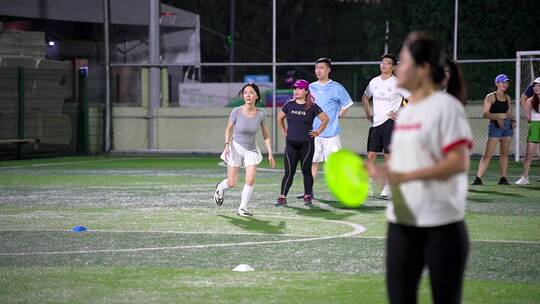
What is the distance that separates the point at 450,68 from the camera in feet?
19.6

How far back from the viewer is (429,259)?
5344 mm

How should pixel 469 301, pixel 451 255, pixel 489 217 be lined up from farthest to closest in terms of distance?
pixel 489 217
pixel 469 301
pixel 451 255

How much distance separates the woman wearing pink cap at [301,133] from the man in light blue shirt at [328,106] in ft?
3.43

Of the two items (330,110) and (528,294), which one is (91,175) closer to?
(330,110)

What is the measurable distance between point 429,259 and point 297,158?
9865 millimetres

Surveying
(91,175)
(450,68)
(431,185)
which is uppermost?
(450,68)

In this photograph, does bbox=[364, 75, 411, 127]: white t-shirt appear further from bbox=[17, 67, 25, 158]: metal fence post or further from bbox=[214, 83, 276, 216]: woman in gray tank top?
bbox=[17, 67, 25, 158]: metal fence post

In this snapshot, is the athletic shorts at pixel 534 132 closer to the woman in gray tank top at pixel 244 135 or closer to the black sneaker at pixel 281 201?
the black sneaker at pixel 281 201

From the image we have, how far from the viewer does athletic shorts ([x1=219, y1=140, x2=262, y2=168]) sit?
13.9m

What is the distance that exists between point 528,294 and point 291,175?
23.6 ft

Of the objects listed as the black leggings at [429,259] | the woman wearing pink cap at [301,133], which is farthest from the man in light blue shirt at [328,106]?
the black leggings at [429,259]

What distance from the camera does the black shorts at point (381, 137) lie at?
53.1ft

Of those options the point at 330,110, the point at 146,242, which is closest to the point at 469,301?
the point at 146,242

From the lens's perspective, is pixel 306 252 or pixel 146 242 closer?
pixel 306 252
